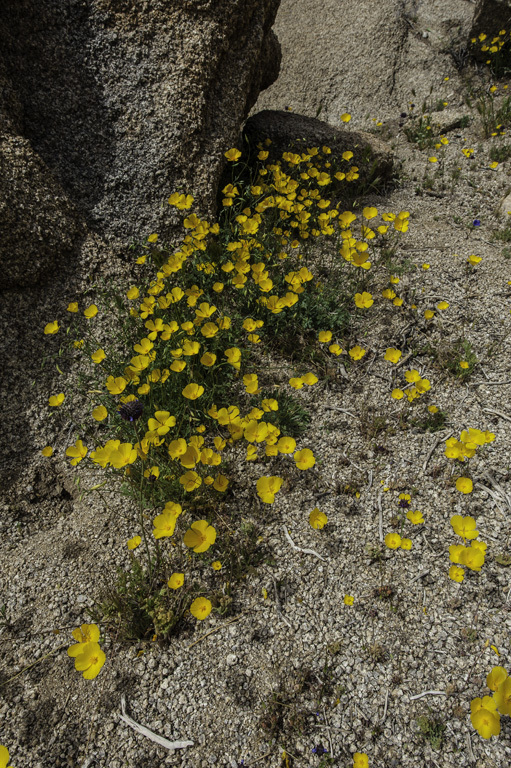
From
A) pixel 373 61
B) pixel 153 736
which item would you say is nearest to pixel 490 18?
pixel 373 61

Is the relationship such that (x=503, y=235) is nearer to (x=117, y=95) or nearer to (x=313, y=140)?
(x=313, y=140)

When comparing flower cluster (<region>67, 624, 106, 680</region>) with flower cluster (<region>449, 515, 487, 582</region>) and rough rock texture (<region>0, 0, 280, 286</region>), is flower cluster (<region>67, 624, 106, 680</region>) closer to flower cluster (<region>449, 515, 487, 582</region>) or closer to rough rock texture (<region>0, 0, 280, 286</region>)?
flower cluster (<region>449, 515, 487, 582</region>)

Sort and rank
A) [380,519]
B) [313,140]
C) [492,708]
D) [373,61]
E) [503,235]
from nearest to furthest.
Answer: [492,708] < [380,519] < [503,235] < [313,140] < [373,61]

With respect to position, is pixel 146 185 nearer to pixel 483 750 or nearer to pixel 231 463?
pixel 231 463

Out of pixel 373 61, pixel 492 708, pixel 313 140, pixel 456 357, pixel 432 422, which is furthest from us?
pixel 373 61

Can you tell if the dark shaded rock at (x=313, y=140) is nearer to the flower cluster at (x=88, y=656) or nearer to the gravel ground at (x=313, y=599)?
the gravel ground at (x=313, y=599)

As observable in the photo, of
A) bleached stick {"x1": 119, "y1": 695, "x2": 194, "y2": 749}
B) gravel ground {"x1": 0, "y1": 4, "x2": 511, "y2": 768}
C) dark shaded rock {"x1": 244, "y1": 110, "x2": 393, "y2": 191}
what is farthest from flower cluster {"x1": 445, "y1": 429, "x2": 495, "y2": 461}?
dark shaded rock {"x1": 244, "y1": 110, "x2": 393, "y2": 191}
